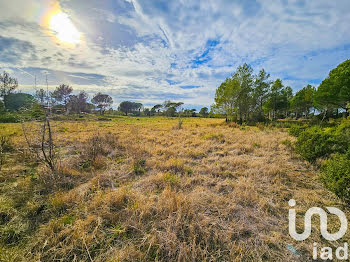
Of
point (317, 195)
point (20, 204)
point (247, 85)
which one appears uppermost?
point (247, 85)

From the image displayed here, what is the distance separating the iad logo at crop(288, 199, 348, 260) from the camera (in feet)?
7.25

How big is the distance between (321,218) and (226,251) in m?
2.57

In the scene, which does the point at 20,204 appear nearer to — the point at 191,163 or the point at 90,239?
the point at 90,239

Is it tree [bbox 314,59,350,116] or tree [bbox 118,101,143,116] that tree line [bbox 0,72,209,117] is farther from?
tree [bbox 314,59,350,116]

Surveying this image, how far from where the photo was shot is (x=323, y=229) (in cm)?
263

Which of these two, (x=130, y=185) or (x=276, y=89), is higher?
(x=276, y=89)

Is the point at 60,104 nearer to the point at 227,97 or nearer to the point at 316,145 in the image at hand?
the point at 316,145

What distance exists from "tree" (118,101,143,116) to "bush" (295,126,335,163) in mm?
86852

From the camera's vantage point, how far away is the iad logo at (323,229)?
221cm

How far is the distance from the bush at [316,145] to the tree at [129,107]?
86.9 metres

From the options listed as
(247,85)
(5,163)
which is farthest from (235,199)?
(247,85)

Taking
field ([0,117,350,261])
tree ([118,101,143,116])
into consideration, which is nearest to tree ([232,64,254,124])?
field ([0,117,350,261])

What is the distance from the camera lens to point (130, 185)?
4.19 metres

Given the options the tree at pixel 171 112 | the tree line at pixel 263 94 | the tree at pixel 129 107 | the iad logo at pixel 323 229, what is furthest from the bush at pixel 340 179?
the tree at pixel 129 107
